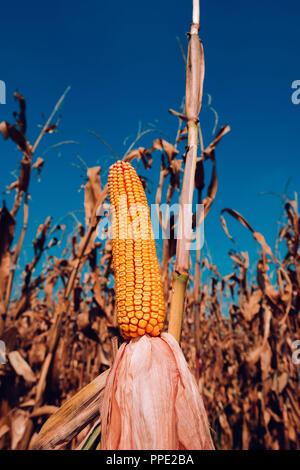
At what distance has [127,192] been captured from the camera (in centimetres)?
171

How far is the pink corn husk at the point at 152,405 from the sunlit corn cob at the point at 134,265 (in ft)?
0.36

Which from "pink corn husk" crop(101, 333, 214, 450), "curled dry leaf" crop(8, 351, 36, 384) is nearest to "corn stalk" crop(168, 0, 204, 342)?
"pink corn husk" crop(101, 333, 214, 450)

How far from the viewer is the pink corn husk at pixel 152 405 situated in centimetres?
107

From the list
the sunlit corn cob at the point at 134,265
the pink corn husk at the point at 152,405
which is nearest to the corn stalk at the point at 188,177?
the sunlit corn cob at the point at 134,265

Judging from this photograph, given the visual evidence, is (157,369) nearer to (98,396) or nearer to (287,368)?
(98,396)

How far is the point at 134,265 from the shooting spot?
149 centimetres

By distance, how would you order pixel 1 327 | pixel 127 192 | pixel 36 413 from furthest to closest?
1. pixel 1 327
2. pixel 36 413
3. pixel 127 192

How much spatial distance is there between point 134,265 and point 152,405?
0.63 metres

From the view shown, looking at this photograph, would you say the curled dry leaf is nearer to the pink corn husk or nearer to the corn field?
the corn field

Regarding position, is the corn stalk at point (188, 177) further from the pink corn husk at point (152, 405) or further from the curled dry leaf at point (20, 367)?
the curled dry leaf at point (20, 367)

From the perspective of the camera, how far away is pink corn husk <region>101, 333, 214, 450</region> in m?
1.07
